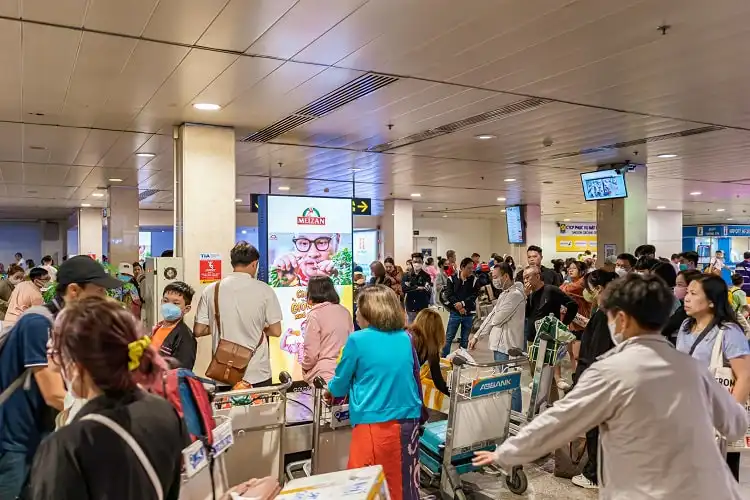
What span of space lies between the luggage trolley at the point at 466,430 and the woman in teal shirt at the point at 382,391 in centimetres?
55

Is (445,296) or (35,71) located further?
(445,296)

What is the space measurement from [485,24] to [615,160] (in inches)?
265

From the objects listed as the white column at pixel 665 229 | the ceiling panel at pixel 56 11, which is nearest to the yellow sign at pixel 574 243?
the white column at pixel 665 229

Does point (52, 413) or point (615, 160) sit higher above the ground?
point (615, 160)

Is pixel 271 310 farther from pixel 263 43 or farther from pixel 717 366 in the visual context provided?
pixel 717 366

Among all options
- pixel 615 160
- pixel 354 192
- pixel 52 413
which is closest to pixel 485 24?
pixel 52 413

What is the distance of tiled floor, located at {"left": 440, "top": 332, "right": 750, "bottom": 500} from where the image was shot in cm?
416

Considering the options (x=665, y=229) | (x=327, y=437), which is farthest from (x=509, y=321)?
(x=665, y=229)

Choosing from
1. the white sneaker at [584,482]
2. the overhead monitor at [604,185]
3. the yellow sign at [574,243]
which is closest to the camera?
the white sneaker at [584,482]

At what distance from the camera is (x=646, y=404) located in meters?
1.95

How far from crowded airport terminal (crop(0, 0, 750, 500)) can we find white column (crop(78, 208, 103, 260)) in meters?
8.00

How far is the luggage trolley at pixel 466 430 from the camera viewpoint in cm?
376

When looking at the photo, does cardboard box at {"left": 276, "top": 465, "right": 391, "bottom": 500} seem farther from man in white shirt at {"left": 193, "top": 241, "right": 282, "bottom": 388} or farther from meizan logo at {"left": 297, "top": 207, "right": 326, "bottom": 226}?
meizan logo at {"left": 297, "top": 207, "right": 326, "bottom": 226}

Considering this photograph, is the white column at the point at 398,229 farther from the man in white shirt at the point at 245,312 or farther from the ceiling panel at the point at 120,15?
the ceiling panel at the point at 120,15
